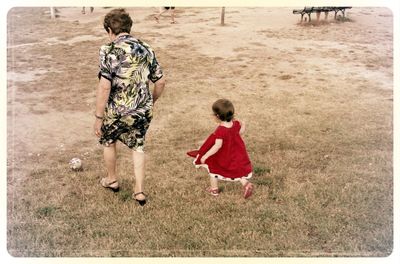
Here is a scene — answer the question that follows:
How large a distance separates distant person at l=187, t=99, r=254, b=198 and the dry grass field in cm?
18

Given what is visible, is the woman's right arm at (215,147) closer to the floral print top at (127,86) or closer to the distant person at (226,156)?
the distant person at (226,156)

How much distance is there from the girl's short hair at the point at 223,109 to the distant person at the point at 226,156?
13 mm

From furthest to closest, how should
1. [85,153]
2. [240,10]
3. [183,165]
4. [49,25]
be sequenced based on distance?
[240,10], [49,25], [85,153], [183,165]

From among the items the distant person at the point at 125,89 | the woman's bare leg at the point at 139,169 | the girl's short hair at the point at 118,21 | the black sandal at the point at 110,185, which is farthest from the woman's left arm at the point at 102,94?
the black sandal at the point at 110,185

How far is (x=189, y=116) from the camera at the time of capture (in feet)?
24.9

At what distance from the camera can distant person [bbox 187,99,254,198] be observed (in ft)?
16.4

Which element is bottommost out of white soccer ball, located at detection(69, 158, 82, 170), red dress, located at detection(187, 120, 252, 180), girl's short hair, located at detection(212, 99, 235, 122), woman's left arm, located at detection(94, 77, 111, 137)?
white soccer ball, located at detection(69, 158, 82, 170)

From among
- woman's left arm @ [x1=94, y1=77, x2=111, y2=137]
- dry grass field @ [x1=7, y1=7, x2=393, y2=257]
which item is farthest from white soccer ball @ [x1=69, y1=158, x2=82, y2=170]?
woman's left arm @ [x1=94, y1=77, x2=111, y2=137]

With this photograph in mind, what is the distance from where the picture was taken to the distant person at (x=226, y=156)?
16.4 ft

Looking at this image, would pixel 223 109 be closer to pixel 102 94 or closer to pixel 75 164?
pixel 102 94

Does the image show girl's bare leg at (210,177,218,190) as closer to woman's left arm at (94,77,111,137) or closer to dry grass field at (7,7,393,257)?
dry grass field at (7,7,393,257)
